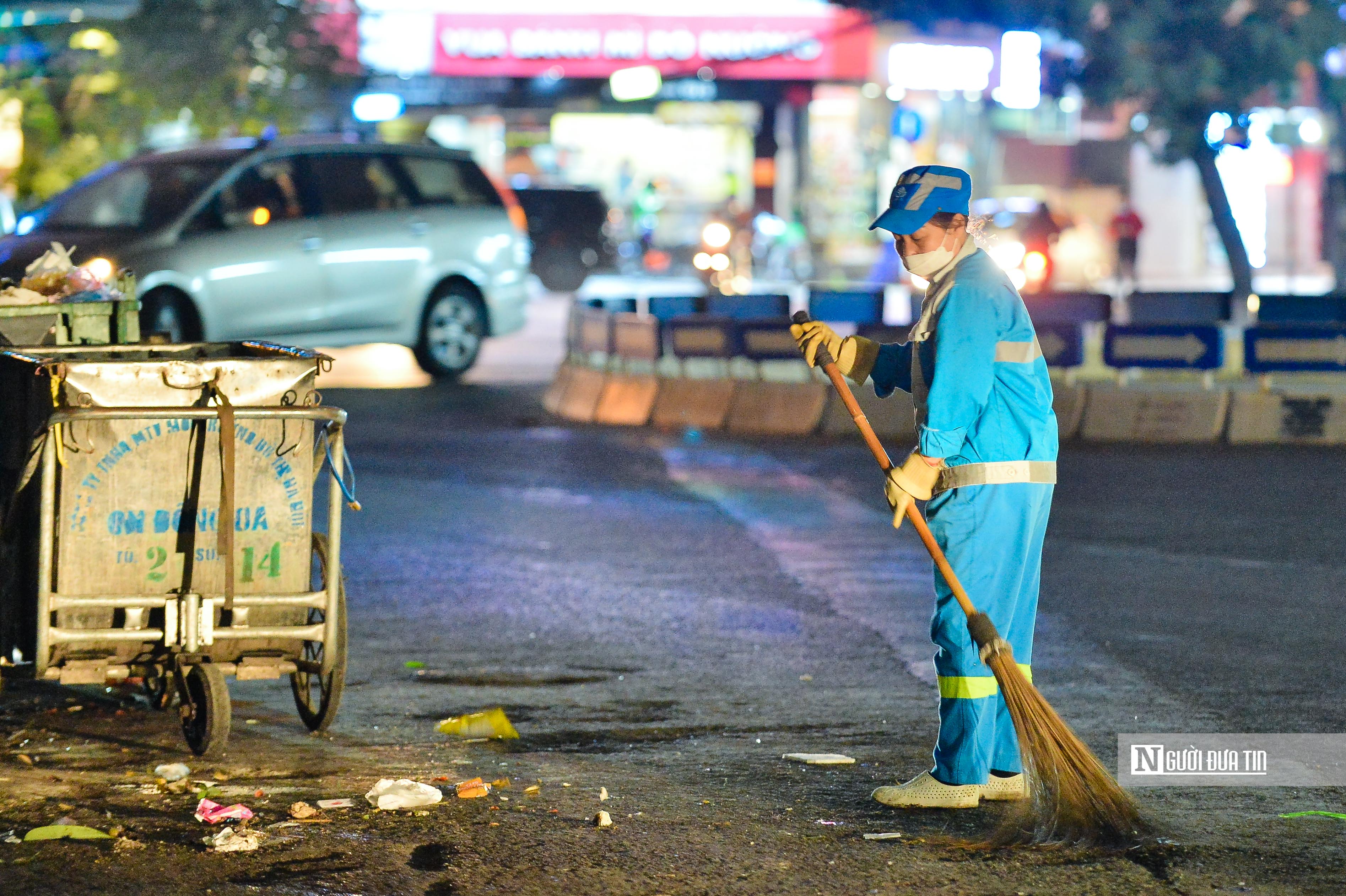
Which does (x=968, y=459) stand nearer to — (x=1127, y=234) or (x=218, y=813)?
(x=218, y=813)

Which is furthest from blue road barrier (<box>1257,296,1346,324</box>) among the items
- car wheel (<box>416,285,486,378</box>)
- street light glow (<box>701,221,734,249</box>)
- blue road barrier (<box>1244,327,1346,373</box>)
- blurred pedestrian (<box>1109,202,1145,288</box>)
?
blurred pedestrian (<box>1109,202,1145,288</box>)

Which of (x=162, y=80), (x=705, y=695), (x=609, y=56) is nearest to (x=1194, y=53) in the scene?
(x=162, y=80)

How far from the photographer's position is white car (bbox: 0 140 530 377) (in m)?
15.8

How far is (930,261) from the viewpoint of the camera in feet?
18.3

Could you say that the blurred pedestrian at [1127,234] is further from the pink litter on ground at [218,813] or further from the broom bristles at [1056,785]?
the pink litter on ground at [218,813]

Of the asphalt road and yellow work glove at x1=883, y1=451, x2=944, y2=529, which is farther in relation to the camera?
yellow work glove at x1=883, y1=451, x2=944, y2=529

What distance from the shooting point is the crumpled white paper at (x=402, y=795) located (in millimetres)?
5547

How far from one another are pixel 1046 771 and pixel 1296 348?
1063 cm

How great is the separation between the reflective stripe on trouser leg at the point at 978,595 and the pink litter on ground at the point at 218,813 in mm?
1980

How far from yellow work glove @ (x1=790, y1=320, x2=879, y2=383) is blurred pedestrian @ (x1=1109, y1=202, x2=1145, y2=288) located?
28873mm

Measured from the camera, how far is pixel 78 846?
516 cm

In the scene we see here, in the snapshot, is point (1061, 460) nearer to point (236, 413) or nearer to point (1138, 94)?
point (236, 413)

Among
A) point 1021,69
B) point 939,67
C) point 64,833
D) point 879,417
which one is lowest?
point 64,833

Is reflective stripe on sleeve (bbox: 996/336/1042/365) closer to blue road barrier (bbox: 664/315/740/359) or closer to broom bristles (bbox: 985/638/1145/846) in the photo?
broom bristles (bbox: 985/638/1145/846)
